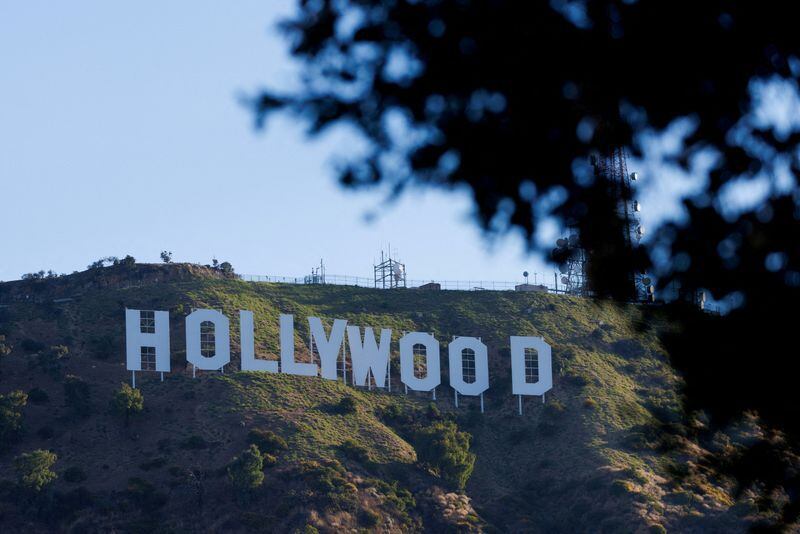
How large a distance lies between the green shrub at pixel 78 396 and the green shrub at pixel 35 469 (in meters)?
6.44

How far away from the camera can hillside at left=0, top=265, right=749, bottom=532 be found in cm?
6750

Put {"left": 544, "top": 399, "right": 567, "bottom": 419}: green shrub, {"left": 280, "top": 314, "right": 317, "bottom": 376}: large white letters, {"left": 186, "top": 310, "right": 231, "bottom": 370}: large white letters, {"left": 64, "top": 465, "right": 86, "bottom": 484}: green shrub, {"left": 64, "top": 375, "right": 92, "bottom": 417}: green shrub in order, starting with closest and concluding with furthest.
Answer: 1. {"left": 64, "top": 465, "right": 86, "bottom": 484}: green shrub
2. {"left": 186, "top": 310, "right": 231, "bottom": 370}: large white letters
3. {"left": 280, "top": 314, "right": 317, "bottom": 376}: large white letters
4. {"left": 64, "top": 375, "right": 92, "bottom": 417}: green shrub
5. {"left": 544, "top": 399, "right": 567, "bottom": 419}: green shrub

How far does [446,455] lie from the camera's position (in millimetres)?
74438

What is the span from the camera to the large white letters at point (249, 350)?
2997 inches

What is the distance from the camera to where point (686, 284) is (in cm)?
820

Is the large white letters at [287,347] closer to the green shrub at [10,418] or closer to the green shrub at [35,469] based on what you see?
the green shrub at [35,469]

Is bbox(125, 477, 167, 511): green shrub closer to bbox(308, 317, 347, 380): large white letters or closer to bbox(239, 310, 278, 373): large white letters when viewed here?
bbox(239, 310, 278, 373): large white letters

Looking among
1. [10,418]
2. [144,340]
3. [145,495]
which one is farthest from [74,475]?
[144,340]

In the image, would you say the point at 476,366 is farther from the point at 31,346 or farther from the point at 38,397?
the point at 31,346

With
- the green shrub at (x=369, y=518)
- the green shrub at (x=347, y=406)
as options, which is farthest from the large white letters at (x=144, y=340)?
the green shrub at (x=369, y=518)

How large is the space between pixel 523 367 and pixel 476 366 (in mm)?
2957

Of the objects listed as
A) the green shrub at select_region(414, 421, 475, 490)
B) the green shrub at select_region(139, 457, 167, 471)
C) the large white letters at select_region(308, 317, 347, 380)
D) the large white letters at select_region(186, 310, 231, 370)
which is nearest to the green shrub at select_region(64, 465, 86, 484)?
the green shrub at select_region(139, 457, 167, 471)

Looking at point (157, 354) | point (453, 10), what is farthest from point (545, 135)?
point (157, 354)

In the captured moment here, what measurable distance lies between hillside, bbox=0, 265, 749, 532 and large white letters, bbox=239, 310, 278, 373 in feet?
9.38
